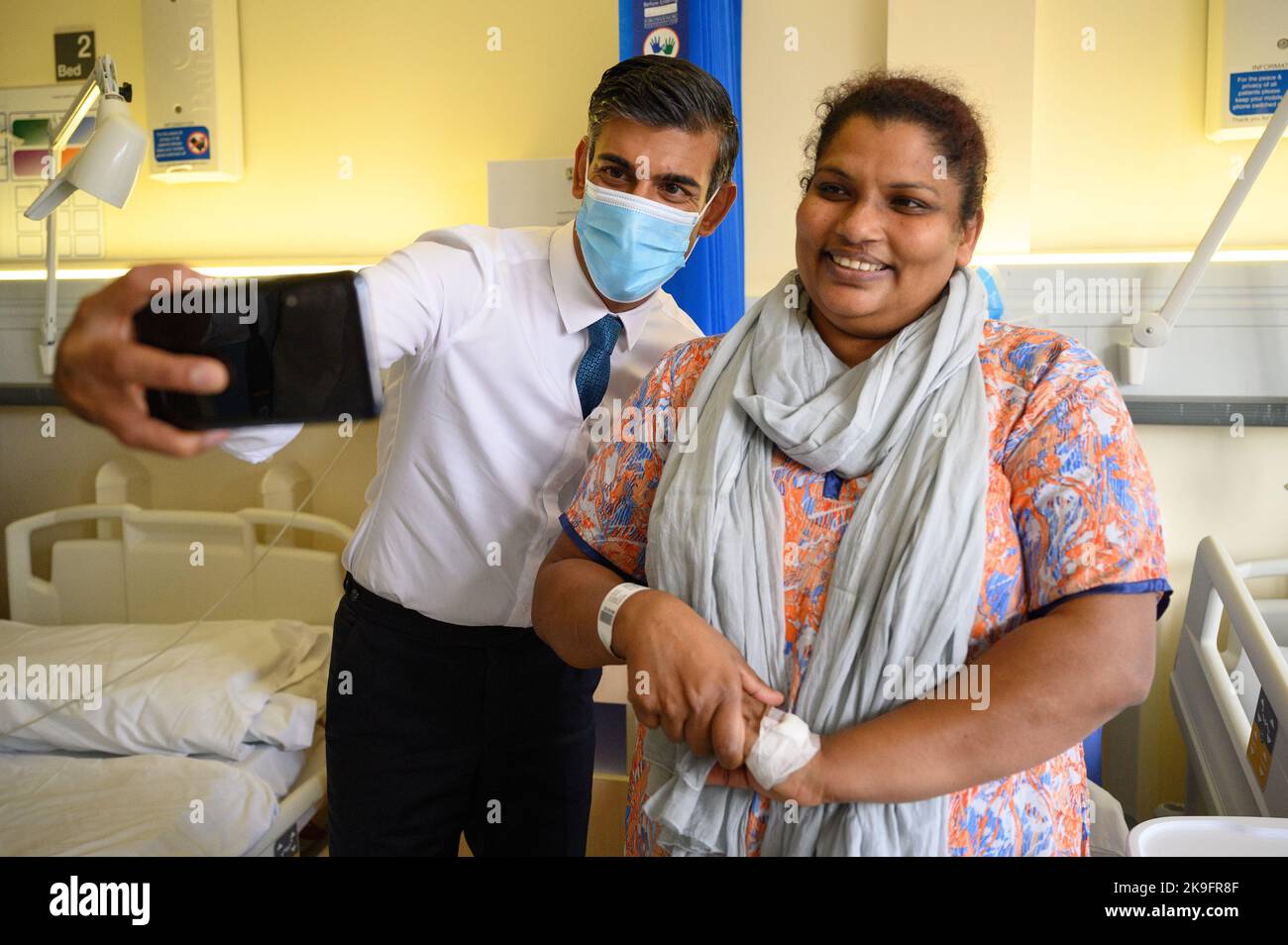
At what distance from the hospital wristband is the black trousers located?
51 centimetres

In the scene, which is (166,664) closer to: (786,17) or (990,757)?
(990,757)

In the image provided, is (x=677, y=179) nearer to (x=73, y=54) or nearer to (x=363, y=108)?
(x=363, y=108)

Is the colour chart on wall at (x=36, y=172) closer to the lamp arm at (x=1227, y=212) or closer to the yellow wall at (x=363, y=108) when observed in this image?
the yellow wall at (x=363, y=108)

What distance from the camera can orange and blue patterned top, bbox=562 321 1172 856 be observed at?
950 mm

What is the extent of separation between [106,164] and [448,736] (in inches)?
43.6

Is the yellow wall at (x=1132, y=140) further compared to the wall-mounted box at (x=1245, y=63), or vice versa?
the yellow wall at (x=1132, y=140)

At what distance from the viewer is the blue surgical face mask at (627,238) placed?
1.47 meters

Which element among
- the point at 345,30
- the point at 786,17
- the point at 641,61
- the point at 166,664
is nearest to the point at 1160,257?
the point at 786,17

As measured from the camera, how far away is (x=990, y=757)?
0.94 m

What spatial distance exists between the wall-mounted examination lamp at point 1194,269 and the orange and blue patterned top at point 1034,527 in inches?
46.5

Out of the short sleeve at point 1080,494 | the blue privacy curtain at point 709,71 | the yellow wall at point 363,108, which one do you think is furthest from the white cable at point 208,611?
the short sleeve at point 1080,494

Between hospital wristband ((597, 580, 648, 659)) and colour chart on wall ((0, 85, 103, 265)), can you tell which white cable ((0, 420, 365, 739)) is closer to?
colour chart on wall ((0, 85, 103, 265))

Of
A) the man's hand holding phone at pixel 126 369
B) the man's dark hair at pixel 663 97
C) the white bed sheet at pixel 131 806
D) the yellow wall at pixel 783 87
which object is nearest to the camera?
the man's hand holding phone at pixel 126 369

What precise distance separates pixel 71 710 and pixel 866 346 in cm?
203
